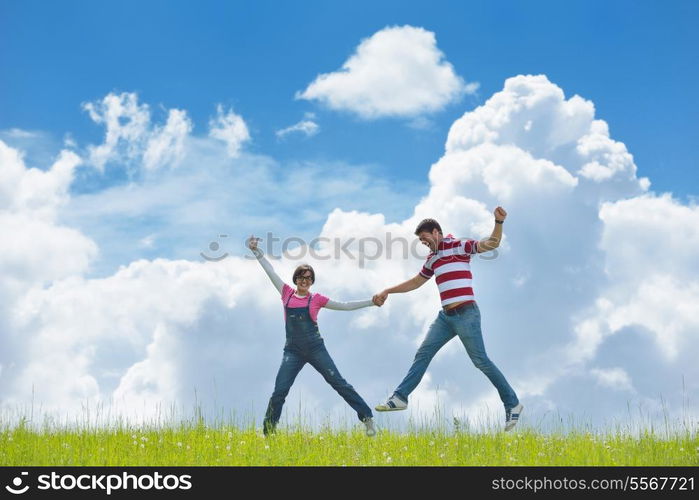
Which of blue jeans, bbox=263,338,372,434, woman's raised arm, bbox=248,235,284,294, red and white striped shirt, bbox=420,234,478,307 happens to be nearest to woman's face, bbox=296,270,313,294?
woman's raised arm, bbox=248,235,284,294

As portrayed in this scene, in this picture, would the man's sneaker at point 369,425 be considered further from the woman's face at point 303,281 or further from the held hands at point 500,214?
the held hands at point 500,214

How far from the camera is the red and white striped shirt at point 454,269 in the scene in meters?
10.6

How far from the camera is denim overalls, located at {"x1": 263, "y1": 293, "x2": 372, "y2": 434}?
10703mm

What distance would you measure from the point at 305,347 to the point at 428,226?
254cm

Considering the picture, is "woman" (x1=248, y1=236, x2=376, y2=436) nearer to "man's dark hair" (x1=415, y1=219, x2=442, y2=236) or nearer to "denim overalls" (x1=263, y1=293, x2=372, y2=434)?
"denim overalls" (x1=263, y1=293, x2=372, y2=434)

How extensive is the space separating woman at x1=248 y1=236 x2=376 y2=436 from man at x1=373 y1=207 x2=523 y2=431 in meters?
0.51

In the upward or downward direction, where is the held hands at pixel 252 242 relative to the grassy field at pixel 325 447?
upward

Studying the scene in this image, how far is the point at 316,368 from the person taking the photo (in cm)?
1078

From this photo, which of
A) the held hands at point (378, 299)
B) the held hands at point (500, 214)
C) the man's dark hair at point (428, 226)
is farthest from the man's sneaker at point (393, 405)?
the held hands at point (500, 214)

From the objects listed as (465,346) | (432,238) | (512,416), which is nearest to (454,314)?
(465,346)
